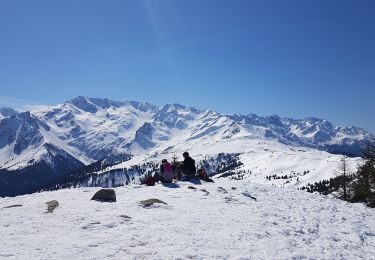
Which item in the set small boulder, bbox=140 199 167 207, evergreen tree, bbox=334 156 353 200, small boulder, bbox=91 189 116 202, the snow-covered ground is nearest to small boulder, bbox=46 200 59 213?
the snow-covered ground

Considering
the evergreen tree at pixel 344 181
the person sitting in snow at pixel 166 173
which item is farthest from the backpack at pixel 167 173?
the evergreen tree at pixel 344 181

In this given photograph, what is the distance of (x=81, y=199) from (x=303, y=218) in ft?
47.7

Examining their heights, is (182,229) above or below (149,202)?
below

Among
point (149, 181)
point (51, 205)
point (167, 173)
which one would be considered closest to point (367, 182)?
point (167, 173)

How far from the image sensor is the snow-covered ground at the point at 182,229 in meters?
15.6

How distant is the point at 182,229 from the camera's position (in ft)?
61.8

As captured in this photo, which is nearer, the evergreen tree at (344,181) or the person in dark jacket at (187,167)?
the person in dark jacket at (187,167)

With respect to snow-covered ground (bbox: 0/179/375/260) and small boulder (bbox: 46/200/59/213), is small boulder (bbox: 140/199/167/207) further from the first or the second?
small boulder (bbox: 46/200/59/213)

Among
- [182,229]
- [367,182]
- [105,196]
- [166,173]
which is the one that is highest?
[166,173]

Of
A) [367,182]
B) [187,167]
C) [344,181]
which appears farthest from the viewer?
[344,181]

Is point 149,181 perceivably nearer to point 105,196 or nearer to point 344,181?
point 105,196

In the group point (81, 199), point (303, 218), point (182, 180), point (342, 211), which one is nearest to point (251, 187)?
point (182, 180)

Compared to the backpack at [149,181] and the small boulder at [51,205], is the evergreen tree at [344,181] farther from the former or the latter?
the small boulder at [51,205]

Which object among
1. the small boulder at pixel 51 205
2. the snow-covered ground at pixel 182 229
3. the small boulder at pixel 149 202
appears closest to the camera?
the snow-covered ground at pixel 182 229
